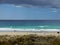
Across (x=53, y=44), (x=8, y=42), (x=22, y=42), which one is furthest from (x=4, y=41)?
(x=53, y=44)

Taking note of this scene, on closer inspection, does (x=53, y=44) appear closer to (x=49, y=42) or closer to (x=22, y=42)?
(x=49, y=42)

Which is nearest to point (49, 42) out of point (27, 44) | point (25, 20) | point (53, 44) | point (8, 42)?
point (53, 44)

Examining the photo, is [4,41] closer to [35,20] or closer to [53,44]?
[53,44]

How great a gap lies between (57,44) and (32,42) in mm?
1301

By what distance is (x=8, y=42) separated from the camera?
10.7 metres

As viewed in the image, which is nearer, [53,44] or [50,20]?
[53,44]

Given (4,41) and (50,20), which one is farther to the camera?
(50,20)

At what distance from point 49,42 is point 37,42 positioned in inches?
28.7

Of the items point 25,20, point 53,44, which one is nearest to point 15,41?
point 53,44

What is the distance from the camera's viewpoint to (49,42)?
35.5ft

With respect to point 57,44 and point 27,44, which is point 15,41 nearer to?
point 27,44

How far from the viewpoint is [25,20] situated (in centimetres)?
4750

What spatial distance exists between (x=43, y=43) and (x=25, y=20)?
37.2 m

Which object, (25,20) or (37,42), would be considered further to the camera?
(25,20)
